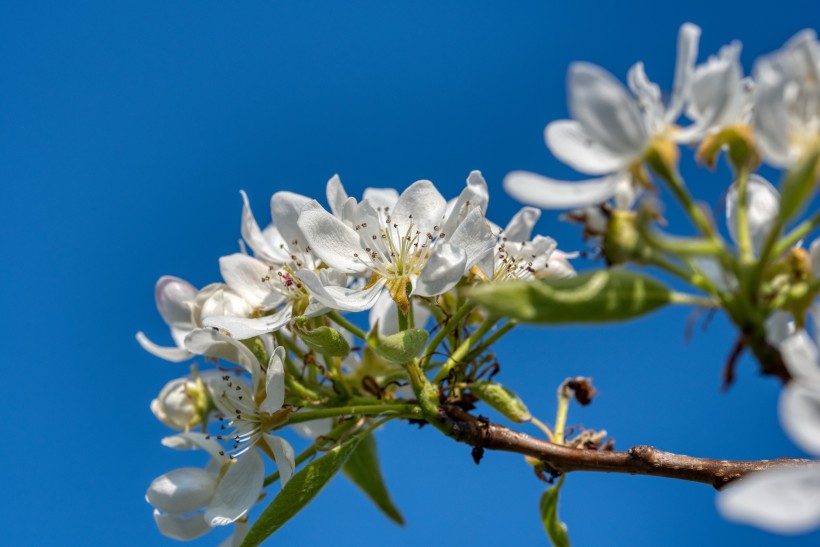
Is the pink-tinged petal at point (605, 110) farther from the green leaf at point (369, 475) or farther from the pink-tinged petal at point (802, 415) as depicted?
the green leaf at point (369, 475)

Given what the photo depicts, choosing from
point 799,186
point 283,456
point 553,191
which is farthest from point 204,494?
point 799,186

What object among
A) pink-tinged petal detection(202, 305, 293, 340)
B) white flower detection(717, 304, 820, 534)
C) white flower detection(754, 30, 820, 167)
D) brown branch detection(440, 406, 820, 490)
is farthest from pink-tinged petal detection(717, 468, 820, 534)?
pink-tinged petal detection(202, 305, 293, 340)

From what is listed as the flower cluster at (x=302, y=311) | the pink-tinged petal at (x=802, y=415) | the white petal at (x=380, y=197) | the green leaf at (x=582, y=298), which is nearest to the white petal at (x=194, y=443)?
the flower cluster at (x=302, y=311)

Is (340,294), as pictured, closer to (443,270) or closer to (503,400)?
(443,270)

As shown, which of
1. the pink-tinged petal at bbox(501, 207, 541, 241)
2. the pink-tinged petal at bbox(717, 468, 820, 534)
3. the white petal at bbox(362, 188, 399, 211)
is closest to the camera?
the pink-tinged petal at bbox(717, 468, 820, 534)

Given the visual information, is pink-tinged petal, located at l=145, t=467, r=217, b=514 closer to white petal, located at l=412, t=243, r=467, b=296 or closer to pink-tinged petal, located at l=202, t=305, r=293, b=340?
pink-tinged petal, located at l=202, t=305, r=293, b=340

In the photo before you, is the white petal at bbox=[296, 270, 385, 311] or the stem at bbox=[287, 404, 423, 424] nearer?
the white petal at bbox=[296, 270, 385, 311]

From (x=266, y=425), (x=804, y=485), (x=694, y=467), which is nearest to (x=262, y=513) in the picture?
(x=266, y=425)
